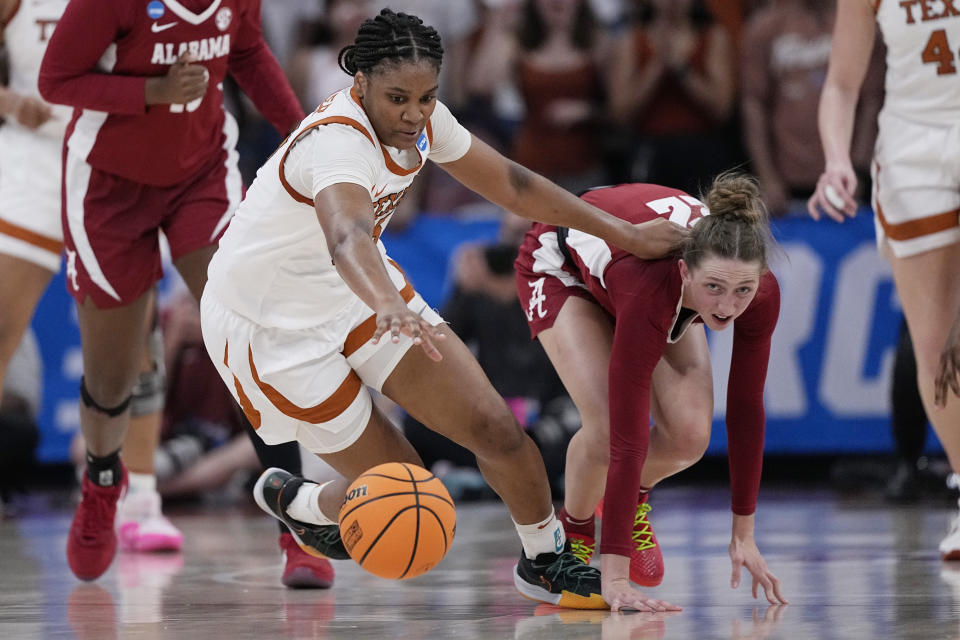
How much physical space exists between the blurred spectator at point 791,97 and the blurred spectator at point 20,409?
14.4 ft

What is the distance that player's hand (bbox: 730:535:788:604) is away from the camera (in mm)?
4113

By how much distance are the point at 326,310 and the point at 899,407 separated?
4016 millimetres

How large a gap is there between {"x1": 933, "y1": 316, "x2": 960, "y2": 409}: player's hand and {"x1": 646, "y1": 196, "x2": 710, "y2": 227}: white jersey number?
0.99 m

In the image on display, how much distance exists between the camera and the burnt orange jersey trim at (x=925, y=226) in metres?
5.02

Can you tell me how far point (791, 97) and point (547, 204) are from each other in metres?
4.55

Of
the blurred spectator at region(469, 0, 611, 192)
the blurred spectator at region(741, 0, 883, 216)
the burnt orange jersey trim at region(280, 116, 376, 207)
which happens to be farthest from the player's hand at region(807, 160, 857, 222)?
the blurred spectator at region(469, 0, 611, 192)

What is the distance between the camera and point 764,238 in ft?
13.2

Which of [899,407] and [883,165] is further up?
[883,165]

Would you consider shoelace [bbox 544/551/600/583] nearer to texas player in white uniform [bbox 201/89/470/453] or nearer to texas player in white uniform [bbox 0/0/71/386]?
texas player in white uniform [bbox 201/89/470/453]

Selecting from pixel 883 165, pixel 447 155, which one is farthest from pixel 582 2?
pixel 447 155

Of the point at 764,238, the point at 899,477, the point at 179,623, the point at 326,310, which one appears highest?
the point at 764,238

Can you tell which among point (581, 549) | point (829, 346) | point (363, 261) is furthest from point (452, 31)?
point (363, 261)

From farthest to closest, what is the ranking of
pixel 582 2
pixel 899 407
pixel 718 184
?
pixel 582 2, pixel 899 407, pixel 718 184

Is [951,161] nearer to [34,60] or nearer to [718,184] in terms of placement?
[718,184]
